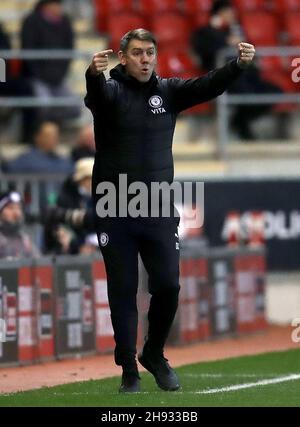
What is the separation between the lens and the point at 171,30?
63.6 ft

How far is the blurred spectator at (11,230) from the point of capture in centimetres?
1392

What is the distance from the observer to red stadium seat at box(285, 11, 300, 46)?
19406 millimetres

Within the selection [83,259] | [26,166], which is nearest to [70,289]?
[83,259]

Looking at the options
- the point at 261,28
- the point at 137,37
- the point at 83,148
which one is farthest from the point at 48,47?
the point at 137,37

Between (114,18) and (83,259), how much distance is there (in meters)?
5.89

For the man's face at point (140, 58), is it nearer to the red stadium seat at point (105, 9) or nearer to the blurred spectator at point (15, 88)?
the blurred spectator at point (15, 88)

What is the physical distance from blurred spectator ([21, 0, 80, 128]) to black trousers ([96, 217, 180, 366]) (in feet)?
25.9

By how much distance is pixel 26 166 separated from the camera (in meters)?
16.4

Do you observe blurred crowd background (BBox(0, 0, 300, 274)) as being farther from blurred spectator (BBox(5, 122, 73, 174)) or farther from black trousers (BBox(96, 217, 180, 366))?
black trousers (BBox(96, 217, 180, 366))

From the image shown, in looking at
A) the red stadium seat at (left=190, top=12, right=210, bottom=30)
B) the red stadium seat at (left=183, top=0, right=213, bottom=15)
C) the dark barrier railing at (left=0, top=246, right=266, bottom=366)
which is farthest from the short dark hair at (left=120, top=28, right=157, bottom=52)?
the red stadium seat at (left=183, top=0, right=213, bottom=15)

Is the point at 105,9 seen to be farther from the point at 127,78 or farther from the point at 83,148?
the point at 127,78

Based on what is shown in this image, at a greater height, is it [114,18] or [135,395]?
[114,18]
